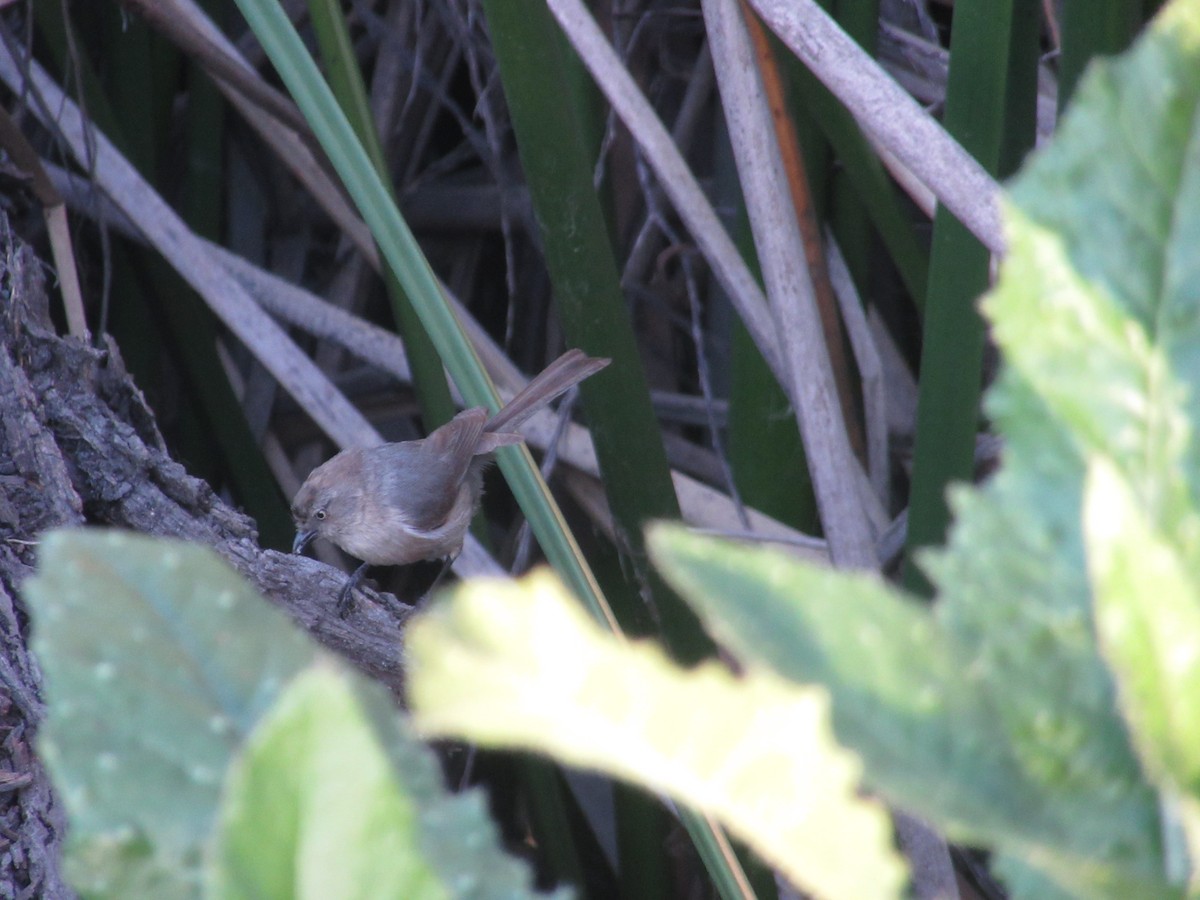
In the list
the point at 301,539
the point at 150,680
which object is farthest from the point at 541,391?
the point at 150,680

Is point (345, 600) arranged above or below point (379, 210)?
below

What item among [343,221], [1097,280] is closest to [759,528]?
[343,221]

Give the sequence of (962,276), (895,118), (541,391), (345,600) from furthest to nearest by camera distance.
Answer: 1. (541,391)
2. (345,600)
3. (962,276)
4. (895,118)

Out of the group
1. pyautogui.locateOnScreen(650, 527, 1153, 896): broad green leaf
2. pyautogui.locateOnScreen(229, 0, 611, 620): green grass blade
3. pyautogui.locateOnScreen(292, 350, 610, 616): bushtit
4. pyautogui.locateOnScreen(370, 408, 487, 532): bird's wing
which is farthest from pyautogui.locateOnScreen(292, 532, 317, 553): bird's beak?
pyautogui.locateOnScreen(650, 527, 1153, 896): broad green leaf

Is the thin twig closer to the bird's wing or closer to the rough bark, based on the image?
the rough bark

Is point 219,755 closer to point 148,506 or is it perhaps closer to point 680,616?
point 148,506

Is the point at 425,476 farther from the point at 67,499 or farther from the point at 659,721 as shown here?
the point at 659,721

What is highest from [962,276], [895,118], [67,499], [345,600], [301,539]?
[895,118]
